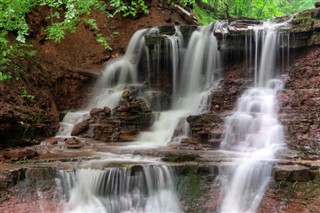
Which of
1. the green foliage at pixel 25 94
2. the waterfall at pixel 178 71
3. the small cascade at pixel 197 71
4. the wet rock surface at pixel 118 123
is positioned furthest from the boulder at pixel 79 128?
the small cascade at pixel 197 71

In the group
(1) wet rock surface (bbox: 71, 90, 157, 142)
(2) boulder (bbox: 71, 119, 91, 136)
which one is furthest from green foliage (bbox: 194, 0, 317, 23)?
(2) boulder (bbox: 71, 119, 91, 136)

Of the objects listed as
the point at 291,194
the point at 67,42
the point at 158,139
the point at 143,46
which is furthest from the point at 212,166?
the point at 67,42

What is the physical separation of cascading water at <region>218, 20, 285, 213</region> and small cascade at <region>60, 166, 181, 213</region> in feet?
3.91

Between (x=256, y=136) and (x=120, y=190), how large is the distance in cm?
411

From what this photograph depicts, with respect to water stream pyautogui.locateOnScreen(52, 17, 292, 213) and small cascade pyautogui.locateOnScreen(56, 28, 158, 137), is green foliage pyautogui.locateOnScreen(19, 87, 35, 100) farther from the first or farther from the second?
small cascade pyautogui.locateOnScreen(56, 28, 158, 137)

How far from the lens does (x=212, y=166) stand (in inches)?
263

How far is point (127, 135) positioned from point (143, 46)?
5.45m

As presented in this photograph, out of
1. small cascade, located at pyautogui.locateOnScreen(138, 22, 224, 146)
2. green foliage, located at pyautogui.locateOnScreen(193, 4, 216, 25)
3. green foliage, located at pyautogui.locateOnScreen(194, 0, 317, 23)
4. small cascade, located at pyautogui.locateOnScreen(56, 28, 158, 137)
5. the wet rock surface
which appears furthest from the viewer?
green foliage, located at pyautogui.locateOnScreen(194, 0, 317, 23)

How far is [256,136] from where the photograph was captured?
28.3ft

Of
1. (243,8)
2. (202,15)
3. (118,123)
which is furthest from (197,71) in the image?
(243,8)

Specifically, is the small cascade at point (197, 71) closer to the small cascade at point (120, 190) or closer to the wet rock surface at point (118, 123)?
the wet rock surface at point (118, 123)

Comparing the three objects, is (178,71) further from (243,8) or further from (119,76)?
(243,8)

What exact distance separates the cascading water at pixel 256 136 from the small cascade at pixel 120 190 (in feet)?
3.91

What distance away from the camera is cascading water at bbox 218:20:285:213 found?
6355 millimetres
